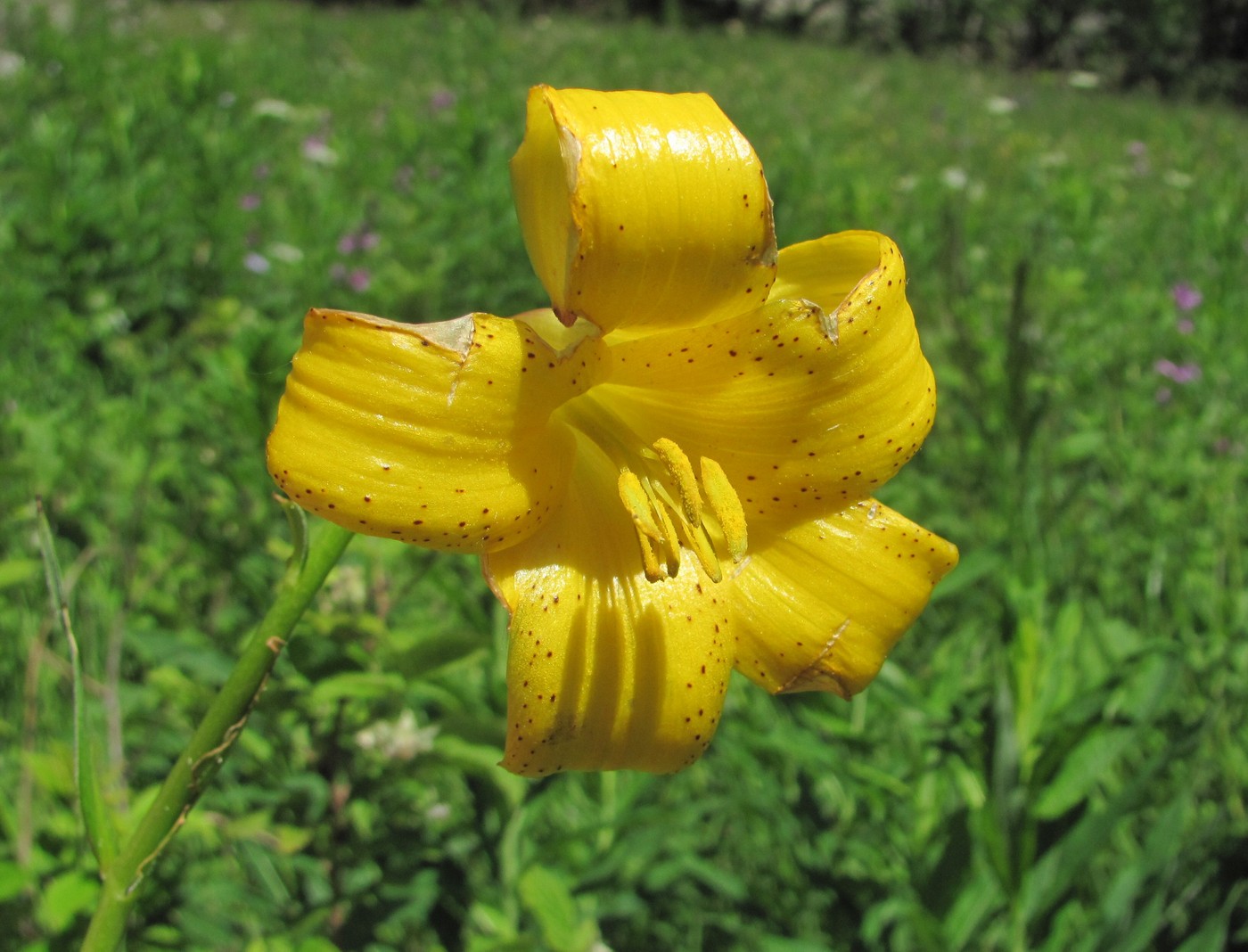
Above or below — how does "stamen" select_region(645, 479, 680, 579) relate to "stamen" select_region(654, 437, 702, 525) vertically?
below

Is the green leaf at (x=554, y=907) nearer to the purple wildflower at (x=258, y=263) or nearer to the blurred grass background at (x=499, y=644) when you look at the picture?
the blurred grass background at (x=499, y=644)

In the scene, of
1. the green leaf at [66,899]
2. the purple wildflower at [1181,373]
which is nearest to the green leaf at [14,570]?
the green leaf at [66,899]

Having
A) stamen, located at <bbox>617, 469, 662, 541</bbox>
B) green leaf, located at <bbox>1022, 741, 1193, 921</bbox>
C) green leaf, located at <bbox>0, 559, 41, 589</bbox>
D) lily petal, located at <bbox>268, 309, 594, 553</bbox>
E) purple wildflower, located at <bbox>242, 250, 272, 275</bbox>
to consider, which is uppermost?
lily petal, located at <bbox>268, 309, 594, 553</bbox>

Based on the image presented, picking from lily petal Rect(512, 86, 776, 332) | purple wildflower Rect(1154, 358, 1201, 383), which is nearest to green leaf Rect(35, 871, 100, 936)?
lily petal Rect(512, 86, 776, 332)

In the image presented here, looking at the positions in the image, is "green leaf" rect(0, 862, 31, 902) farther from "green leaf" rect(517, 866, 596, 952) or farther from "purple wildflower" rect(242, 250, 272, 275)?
"purple wildflower" rect(242, 250, 272, 275)

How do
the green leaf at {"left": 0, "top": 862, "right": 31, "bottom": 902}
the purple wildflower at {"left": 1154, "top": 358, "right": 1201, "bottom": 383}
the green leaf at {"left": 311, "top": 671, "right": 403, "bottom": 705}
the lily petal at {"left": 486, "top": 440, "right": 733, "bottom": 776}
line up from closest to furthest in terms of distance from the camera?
the lily petal at {"left": 486, "top": 440, "right": 733, "bottom": 776} → the green leaf at {"left": 0, "top": 862, "right": 31, "bottom": 902} → the green leaf at {"left": 311, "top": 671, "right": 403, "bottom": 705} → the purple wildflower at {"left": 1154, "top": 358, "right": 1201, "bottom": 383}

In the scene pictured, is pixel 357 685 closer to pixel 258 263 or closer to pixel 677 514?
pixel 677 514

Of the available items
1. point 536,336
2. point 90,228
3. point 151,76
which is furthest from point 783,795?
point 151,76

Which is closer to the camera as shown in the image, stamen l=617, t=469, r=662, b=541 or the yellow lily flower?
the yellow lily flower
